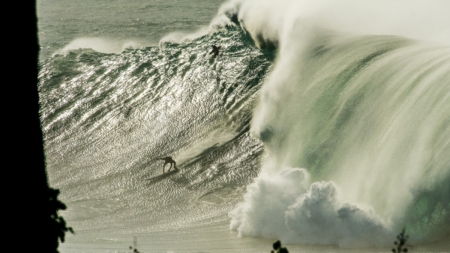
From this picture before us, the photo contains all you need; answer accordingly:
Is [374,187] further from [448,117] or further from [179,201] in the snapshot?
[179,201]

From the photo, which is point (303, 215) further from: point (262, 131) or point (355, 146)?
point (262, 131)

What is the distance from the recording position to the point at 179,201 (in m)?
13.0

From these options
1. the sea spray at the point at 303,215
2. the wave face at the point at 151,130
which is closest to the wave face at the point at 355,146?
the sea spray at the point at 303,215

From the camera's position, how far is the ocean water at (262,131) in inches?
423

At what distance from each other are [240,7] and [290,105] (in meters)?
7.97

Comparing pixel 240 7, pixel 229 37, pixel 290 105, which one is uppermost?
pixel 240 7

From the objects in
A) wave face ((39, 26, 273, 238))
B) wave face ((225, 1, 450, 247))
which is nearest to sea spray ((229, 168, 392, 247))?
wave face ((225, 1, 450, 247))

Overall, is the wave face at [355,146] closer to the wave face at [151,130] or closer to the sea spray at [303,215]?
the sea spray at [303,215]

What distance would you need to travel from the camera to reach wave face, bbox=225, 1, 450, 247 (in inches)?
414

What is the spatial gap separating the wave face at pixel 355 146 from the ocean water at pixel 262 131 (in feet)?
0.08

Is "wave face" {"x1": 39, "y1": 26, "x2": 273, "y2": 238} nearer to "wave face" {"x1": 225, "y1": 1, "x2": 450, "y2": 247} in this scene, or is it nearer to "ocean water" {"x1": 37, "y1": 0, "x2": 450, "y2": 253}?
"ocean water" {"x1": 37, "y1": 0, "x2": 450, "y2": 253}

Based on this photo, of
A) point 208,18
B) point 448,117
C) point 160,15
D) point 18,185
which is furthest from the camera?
point 160,15

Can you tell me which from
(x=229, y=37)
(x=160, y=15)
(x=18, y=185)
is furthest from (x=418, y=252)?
(x=160, y=15)

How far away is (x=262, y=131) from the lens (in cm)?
1520
